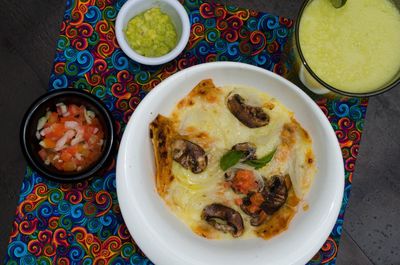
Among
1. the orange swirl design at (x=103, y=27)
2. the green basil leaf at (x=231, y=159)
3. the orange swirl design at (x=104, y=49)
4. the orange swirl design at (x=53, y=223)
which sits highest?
the orange swirl design at (x=103, y=27)

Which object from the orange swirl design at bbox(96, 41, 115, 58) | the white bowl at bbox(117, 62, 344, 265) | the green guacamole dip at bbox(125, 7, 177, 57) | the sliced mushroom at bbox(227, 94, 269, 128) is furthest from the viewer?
the orange swirl design at bbox(96, 41, 115, 58)

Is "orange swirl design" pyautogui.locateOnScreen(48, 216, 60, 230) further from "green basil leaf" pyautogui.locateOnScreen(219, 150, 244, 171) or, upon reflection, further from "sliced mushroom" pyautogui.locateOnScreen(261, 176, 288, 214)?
"sliced mushroom" pyautogui.locateOnScreen(261, 176, 288, 214)

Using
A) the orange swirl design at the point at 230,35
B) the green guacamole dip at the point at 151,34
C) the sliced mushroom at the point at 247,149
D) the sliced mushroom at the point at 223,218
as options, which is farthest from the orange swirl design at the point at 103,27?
the sliced mushroom at the point at 223,218

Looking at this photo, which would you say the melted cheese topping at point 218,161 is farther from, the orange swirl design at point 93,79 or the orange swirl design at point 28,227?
the orange swirl design at point 28,227

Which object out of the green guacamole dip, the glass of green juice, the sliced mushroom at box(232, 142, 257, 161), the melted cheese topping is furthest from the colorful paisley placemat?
the sliced mushroom at box(232, 142, 257, 161)

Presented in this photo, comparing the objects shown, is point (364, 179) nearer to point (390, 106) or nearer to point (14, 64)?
point (390, 106)

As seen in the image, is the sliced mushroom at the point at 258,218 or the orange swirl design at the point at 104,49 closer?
the sliced mushroom at the point at 258,218

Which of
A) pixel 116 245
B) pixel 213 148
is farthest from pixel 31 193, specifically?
pixel 213 148
